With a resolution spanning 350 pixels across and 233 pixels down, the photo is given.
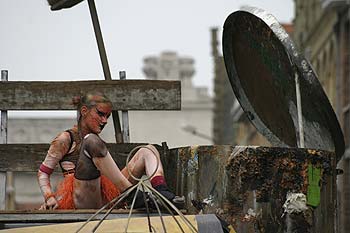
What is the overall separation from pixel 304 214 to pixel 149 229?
1246mm

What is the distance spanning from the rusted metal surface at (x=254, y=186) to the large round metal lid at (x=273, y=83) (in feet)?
3.38

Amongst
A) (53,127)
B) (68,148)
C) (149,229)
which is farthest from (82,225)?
(53,127)

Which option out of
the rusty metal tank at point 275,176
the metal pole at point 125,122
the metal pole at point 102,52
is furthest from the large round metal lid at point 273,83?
the metal pole at point 102,52

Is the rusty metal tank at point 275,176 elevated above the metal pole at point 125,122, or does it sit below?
below

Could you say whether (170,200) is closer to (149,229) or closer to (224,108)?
(149,229)

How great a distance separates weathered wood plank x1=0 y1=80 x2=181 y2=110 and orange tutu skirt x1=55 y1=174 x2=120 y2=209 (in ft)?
5.87

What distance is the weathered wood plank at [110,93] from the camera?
10.4 m

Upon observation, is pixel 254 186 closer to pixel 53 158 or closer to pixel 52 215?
pixel 52 215

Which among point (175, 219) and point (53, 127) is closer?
point (175, 219)

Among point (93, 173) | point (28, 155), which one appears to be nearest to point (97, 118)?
Result: point (93, 173)

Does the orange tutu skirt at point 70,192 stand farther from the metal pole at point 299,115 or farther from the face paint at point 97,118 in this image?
the metal pole at point 299,115

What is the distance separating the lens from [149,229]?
7082 millimetres

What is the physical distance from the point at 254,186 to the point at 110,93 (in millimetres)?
2795

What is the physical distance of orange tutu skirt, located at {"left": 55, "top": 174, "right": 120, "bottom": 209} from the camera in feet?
27.2
